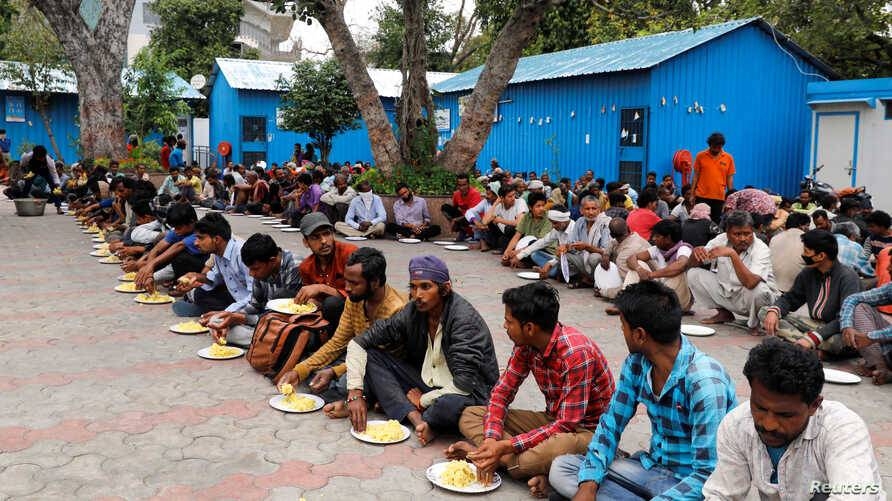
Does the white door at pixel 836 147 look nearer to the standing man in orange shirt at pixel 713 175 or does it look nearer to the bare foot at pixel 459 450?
the standing man in orange shirt at pixel 713 175

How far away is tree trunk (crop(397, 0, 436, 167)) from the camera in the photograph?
14453mm

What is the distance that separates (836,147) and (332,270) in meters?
14.9

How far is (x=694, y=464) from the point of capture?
3109 mm

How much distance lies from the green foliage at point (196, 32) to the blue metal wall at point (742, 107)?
23.5m

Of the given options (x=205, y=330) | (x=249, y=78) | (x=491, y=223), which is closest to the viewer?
(x=205, y=330)

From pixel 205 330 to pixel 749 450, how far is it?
5.33 m

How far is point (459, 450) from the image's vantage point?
4.13 metres

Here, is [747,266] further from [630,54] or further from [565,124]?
[565,124]

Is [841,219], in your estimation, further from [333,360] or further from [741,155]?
[741,155]

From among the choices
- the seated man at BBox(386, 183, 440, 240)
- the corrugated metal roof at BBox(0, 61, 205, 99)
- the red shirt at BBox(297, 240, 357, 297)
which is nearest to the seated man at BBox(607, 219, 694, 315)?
the red shirt at BBox(297, 240, 357, 297)

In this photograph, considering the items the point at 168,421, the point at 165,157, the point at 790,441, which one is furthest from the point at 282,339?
the point at 165,157

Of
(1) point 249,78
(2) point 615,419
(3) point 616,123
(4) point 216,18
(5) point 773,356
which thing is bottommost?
(2) point 615,419

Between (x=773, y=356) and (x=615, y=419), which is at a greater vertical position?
(x=773, y=356)

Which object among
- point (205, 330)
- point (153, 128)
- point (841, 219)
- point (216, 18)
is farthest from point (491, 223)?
point (216, 18)
